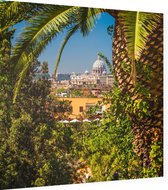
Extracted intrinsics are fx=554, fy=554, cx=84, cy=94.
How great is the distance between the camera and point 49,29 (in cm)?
705

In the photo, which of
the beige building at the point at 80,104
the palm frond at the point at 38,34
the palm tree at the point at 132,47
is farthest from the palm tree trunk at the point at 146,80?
the palm frond at the point at 38,34

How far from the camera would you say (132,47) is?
7.28 meters

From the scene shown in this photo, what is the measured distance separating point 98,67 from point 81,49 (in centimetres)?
36

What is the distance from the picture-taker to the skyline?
7047 millimetres

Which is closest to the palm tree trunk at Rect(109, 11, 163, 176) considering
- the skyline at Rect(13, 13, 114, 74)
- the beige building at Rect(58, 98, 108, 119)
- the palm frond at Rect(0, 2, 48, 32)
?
the skyline at Rect(13, 13, 114, 74)

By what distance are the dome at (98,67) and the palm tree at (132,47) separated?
183 mm

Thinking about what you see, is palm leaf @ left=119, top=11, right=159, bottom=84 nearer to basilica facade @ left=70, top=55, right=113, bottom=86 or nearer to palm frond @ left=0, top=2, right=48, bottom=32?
basilica facade @ left=70, top=55, right=113, bottom=86

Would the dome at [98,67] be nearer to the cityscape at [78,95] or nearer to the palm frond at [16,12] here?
the cityscape at [78,95]

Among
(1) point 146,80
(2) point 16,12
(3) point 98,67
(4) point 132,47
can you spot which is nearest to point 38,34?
(2) point 16,12

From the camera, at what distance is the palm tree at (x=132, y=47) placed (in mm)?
6992

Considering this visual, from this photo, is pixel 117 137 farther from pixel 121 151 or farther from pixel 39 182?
pixel 39 182

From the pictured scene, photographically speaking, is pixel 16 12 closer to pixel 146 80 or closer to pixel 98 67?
pixel 98 67

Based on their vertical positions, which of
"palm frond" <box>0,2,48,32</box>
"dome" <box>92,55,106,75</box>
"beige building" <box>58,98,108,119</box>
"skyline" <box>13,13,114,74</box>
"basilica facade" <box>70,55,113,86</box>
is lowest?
"beige building" <box>58,98,108,119</box>

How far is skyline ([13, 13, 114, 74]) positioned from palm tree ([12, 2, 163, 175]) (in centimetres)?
→ 7
